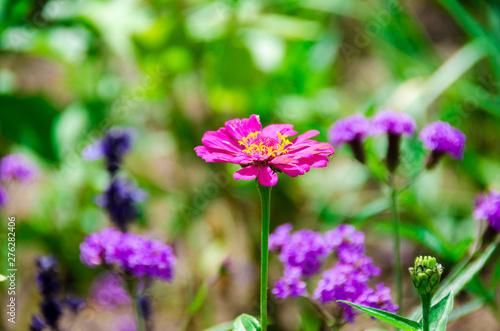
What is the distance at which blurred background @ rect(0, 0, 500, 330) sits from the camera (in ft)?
4.69

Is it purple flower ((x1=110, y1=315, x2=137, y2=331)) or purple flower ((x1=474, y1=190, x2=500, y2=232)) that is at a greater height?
purple flower ((x1=474, y1=190, x2=500, y2=232))

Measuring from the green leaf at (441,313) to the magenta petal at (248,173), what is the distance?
0.89ft

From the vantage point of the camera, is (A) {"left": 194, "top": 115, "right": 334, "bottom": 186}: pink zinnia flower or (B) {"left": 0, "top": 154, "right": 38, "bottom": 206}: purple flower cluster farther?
(B) {"left": 0, "top": 154, "right": 38, "bottom": 206}: purple flower cluster

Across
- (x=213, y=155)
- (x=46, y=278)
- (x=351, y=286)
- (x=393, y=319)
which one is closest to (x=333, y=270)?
(x=351, y=286)

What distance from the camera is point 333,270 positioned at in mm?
772

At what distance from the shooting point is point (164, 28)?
1.57 m

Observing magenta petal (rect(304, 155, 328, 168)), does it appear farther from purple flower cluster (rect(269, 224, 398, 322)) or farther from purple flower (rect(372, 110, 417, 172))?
purple flower (rect(372, 110, 417, 172))

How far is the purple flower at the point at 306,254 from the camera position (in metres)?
0.79

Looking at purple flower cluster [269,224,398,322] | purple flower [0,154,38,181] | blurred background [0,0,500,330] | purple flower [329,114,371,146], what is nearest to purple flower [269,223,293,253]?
purple flower cluster [269,224,398,322]

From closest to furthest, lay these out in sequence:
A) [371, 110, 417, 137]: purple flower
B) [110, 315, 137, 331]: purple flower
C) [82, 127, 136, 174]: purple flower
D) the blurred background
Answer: [371, 110, 417, 137]: purple flower
[82, 127, 136, 174]: purple flower
[110, 315, 137, 331]: purple flower
the blurred background

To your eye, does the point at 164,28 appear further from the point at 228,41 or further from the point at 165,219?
the point at 165,219

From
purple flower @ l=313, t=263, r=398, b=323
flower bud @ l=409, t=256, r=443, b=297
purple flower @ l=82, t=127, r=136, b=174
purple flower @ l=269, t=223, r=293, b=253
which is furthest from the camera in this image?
purple flower @ l=82, t=127, r=136, b=174

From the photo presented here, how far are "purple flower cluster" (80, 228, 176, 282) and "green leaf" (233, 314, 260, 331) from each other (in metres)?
0.19

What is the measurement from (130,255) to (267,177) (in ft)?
0.94
